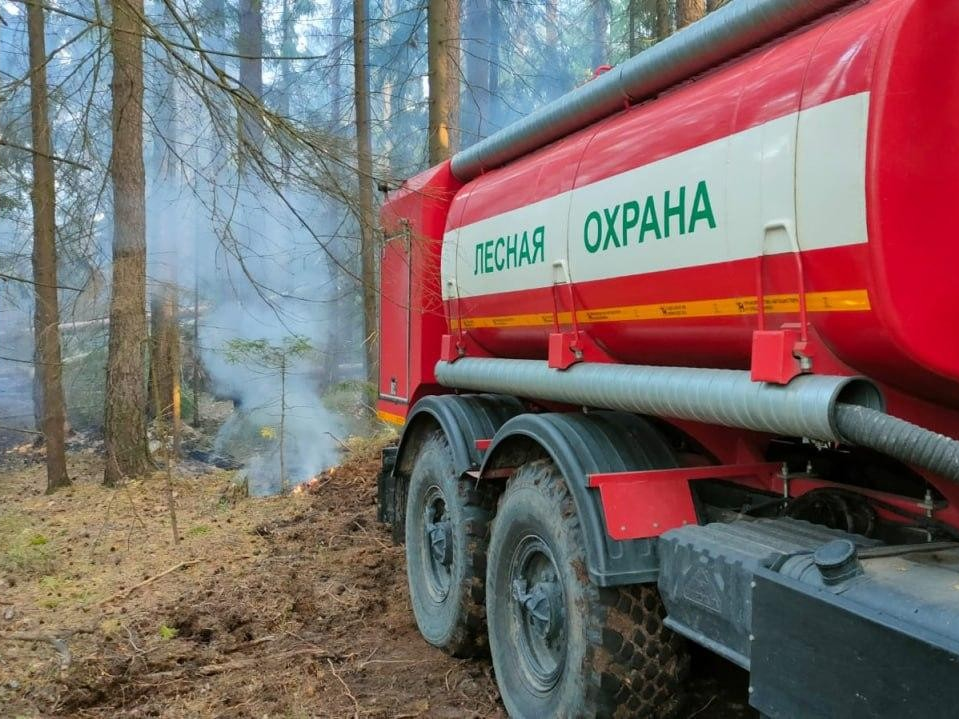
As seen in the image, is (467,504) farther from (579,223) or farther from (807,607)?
(807,607)

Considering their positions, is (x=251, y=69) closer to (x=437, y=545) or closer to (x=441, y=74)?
(x=441, y=74)

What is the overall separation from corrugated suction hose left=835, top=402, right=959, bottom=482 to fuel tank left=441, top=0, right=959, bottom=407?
0.18m

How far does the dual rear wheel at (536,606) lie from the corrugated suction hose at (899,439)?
117 centimetres

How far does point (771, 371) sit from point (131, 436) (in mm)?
9925

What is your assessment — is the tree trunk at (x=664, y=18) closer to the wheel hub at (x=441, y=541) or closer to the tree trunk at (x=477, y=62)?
the wheel hub at (x=441, y=541)

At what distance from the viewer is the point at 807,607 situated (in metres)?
2.10

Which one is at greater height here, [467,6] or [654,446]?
[467,6]

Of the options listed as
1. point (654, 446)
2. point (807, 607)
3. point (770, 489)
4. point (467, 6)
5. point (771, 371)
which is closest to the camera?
point (807, 607)

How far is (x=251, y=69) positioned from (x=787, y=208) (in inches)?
788

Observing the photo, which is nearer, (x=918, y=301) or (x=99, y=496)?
(x=918, y=301)

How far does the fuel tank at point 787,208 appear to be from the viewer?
2.19 m

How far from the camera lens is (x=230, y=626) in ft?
16.5

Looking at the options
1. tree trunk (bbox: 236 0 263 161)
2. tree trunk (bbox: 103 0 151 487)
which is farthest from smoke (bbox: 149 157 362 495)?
tree trunk (bbox: 236 0 263 161)

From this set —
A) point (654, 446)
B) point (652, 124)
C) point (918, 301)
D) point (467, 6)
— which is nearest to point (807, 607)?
point (918, 301)
